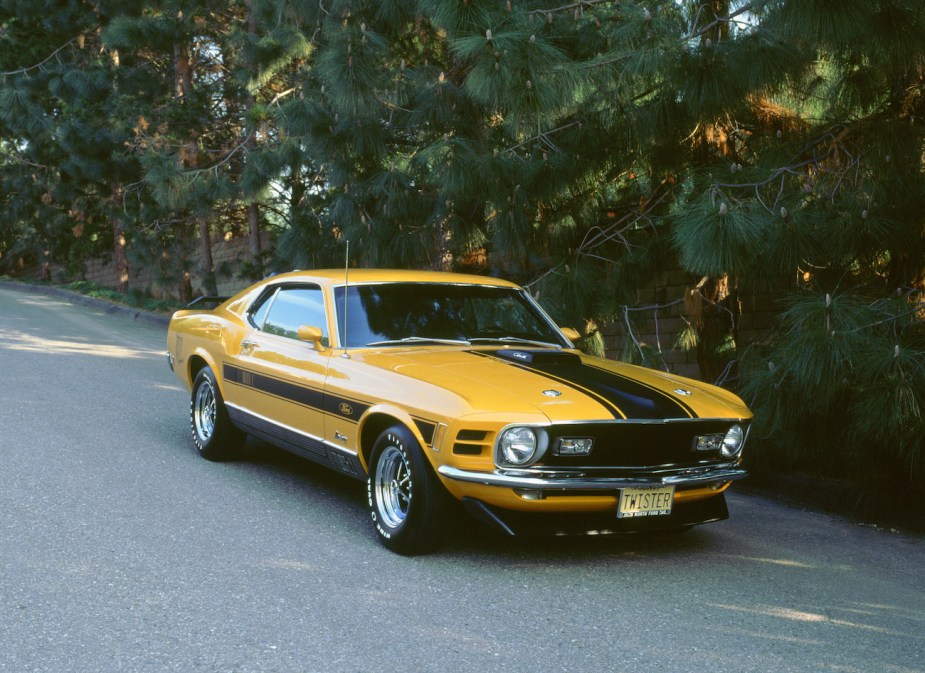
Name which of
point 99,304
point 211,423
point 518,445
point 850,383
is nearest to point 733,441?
point 850,383

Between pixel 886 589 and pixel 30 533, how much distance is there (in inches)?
172

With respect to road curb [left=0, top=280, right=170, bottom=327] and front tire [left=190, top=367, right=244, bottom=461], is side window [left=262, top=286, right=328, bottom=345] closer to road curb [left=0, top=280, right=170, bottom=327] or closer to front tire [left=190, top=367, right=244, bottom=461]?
front tire [left=190, top=367, right=244, bottom=461]

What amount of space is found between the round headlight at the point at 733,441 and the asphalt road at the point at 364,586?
0.58 meters

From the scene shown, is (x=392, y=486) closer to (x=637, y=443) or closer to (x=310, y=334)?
(x=310, y=334)

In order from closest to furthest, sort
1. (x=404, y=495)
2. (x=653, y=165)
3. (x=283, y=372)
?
1. (x=404, y=495)
2. (x=283, y=372)
3. (x=653, y=165)

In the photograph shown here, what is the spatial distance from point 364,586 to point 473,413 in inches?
37.1

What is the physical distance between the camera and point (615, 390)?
206 inches

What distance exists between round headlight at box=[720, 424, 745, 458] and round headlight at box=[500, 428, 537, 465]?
118 cm

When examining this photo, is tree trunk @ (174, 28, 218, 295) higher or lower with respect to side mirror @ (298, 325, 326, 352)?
higher

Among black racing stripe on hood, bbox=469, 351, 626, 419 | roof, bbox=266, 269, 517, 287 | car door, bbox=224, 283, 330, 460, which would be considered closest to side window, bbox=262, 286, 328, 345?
car door, bbox=224, 283, 330, 460

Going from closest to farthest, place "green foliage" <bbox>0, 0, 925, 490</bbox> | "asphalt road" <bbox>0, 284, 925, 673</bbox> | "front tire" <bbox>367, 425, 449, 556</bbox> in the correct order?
"asphalt road" <bbox>0, 284, 925, 673</bbox>
"front tire" <bbox>367, 425, 449, 556</bbox>
"green foliage" <bbox>0, 0, 925, 490</bbox>

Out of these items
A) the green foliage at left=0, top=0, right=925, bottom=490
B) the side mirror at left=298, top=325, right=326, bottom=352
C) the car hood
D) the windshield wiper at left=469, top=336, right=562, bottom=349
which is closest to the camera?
the car hood

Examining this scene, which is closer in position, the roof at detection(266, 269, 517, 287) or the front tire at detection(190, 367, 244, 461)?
the roof at detection(266, 269, 517, 287)

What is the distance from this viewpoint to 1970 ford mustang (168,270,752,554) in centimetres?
486
